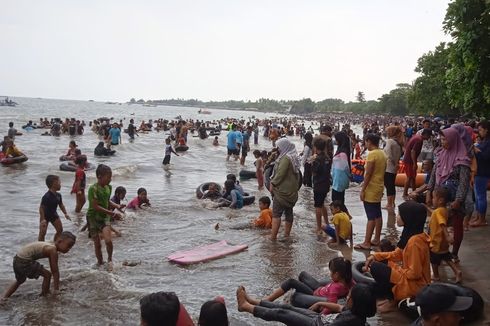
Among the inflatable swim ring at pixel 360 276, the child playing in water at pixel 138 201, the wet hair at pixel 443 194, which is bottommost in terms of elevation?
the child playing in water at pixel 138 201

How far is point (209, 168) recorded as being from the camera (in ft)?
71.7

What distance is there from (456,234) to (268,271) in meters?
2.55

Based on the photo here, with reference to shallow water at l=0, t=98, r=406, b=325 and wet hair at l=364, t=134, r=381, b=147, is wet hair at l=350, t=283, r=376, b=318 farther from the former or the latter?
wet hair at l=364, t=134, r=381, b=147

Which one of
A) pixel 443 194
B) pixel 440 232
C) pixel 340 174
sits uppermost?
pixel 443 194

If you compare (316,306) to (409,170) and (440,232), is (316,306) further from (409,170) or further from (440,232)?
(409,170)

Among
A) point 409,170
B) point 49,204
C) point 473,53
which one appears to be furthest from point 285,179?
point 473,53

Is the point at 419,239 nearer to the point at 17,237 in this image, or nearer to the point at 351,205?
the point at 351,205

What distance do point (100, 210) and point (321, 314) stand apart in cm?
392

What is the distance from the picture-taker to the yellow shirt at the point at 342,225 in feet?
24.3

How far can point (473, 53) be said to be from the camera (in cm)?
1205

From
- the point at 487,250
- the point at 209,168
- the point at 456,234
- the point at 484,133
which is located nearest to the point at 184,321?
the point at 456,234

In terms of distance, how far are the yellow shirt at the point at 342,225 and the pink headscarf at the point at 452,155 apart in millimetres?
1528

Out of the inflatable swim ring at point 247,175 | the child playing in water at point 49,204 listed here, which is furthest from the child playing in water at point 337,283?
the inflatable swim ring at point 247,175

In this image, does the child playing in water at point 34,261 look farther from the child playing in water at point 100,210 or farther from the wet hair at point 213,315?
the wet hair at point 213,315
